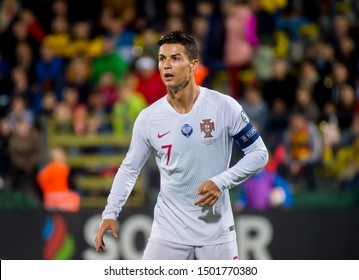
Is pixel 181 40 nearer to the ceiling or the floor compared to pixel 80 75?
nearer to the floor

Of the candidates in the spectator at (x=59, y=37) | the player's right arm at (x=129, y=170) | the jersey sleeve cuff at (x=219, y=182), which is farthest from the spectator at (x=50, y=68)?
the jersey sleeve cuff at (x=219, y=182)

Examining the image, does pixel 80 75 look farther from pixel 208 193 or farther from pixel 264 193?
pixel 208 193

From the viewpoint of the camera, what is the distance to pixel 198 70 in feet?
42.2

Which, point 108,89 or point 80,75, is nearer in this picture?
point 108,89

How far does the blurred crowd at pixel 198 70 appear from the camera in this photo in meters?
13.1

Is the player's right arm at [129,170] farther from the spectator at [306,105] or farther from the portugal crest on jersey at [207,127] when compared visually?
the spectator at [306,105]

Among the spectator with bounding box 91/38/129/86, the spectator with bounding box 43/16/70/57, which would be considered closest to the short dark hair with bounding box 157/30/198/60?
the spectator with bounding box 91/38/129/86

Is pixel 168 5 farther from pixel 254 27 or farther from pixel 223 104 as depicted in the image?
pixel 223 104

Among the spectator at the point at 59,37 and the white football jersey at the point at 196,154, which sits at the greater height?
the spectator at the point at 59,37

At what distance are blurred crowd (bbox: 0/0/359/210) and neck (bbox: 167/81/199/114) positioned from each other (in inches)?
244

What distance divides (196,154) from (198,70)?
21.1 ft

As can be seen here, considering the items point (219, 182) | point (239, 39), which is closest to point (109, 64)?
point (239, 39)

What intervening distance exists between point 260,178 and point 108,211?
5.82m

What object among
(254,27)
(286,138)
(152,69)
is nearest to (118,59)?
(152,69)
